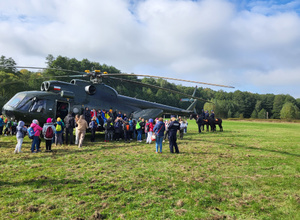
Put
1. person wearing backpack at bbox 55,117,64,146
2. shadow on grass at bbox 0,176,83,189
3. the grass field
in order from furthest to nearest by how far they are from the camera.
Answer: person wearing backpack at bbox 55,117,64,146 → shadow on grass at bbox 0,176,83,189 → the grass field

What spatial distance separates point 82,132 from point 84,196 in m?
6.61

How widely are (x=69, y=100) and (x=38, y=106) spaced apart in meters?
1.83

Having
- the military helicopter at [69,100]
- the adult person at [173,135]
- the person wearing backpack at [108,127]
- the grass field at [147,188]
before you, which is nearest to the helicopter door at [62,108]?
the military helicopter at [69,100]

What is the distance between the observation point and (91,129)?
12.3 metres

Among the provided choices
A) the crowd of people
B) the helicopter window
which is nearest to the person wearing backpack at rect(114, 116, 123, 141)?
the crowd of people

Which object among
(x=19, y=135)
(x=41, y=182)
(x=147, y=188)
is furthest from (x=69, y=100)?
(x=147, y=188)

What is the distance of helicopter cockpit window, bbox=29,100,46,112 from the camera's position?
36.9 feet

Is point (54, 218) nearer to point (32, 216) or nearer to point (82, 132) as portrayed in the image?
point (32, 216)

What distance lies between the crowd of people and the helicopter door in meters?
0.47

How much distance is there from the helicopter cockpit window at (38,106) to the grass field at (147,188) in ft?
12.7

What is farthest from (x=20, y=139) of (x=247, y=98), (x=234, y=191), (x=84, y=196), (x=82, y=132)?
(x=247, y=98)

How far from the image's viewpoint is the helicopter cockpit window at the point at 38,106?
443 inches

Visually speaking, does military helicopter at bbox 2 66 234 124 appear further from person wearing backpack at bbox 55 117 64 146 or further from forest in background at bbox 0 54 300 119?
forest in background at bbox 0 54 300 119

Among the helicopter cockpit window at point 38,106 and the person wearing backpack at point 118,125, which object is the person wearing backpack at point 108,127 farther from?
the helicopter cockpit window at point 38,106
